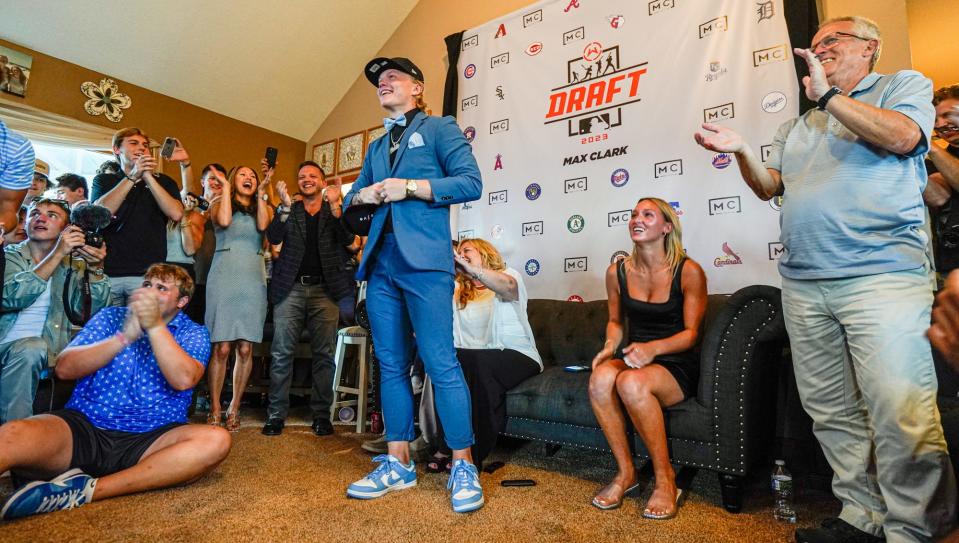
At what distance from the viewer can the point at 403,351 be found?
1853 millimetres

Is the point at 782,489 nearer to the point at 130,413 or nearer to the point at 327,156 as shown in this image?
the point at 130,413

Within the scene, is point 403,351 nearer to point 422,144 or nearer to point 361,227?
point 361,227

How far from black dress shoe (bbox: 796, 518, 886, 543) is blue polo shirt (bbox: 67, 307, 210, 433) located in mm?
1996

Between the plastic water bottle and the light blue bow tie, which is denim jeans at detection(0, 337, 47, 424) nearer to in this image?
the light blue bow tie

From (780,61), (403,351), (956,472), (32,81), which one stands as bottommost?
(956,472)

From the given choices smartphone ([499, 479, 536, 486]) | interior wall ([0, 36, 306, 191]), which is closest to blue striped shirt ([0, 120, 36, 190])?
smartphone ([499, 479, 536, 486])

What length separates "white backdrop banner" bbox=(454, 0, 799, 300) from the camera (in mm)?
2953

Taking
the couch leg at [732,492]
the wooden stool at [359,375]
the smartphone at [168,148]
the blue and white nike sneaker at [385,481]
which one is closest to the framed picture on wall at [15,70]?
the smartphone at [168,148]

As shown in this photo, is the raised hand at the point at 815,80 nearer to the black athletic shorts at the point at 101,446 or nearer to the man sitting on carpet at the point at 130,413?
the man sitting on carpet at the point at 130,413

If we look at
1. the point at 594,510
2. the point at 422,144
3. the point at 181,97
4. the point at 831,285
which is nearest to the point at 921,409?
the point at 831,285

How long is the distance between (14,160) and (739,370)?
2461mm

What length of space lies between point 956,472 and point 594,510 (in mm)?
1049

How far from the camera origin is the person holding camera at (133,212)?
264cm

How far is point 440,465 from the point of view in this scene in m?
2.08
